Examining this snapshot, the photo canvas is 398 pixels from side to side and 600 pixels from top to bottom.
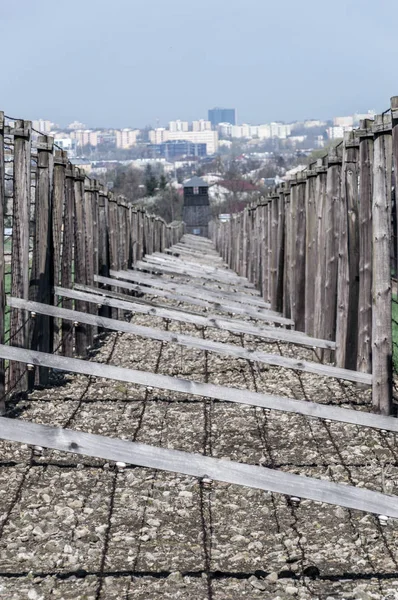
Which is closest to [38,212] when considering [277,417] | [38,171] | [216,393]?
[38,171]

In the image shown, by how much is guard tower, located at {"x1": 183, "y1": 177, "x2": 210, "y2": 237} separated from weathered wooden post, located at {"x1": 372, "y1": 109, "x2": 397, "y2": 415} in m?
68.8

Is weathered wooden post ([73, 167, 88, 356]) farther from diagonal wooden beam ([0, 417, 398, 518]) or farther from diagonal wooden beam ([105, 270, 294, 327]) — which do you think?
diagonal wooden beam ([0, 417, 398, 518])

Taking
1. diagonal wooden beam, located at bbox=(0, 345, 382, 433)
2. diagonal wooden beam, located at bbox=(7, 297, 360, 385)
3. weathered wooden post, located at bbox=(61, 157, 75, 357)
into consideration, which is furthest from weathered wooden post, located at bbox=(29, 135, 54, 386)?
diagonal wooden beam, located at bbox=(0, 345, 382, 433)

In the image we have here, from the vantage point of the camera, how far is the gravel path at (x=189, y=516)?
465 centimetres

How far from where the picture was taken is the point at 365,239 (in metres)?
8.44

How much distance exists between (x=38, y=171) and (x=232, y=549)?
4478 mm

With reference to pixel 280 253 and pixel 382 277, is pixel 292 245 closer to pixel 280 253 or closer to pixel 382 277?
pixel 280 253

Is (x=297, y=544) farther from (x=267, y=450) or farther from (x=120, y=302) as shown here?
(x=120, y=302)

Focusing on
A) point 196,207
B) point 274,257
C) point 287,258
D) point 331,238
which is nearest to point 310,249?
point 331,238

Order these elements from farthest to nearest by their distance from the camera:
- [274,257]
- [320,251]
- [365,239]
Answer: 1. [274,257]
2. [320,251]
3. [365,239]

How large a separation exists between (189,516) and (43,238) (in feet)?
12.1

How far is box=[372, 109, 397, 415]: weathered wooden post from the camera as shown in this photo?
7.62 metres

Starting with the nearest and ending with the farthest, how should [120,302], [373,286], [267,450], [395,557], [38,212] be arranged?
[395,557] → [267,450] → [373,286] → [38,212] → [120,302]

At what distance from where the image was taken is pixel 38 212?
8.66m
